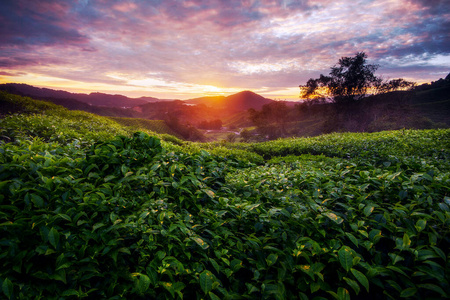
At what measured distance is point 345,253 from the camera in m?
2.11

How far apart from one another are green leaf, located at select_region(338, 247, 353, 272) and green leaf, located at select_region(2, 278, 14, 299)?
9.20 ft

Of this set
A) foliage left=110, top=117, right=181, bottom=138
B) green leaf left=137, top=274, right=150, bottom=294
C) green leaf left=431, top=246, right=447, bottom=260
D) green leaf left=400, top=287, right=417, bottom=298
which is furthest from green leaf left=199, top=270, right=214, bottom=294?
foliage left=110, top=117, right=181, bottom=138

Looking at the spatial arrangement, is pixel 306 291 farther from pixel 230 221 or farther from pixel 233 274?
pixel 230 221

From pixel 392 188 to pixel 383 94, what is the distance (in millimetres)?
43047

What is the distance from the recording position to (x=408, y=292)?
6.24 ft

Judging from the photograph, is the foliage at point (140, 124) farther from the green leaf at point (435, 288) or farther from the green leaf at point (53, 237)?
the green leaf at point (435, 288)

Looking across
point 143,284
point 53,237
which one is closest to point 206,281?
point 143,284

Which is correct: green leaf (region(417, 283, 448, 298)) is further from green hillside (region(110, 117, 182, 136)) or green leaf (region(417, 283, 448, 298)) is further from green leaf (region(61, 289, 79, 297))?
green hillside (region(110, 117, 182, 136))

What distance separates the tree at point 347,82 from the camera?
120ft

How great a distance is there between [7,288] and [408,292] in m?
3.32

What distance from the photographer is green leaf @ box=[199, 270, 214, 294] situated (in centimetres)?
198

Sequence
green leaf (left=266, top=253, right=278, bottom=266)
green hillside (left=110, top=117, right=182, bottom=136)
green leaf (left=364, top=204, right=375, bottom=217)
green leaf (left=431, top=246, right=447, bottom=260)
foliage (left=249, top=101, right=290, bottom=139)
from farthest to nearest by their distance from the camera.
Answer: foliage (left=249, top=101, right=290, bottom=139), green hillside (left=110, top=117, right=182, bottom=136), green leaf (left=364, top=204, right=375, bottom=217), green leaf (left=266, top=253, right=278, bottom=266), green leaf (left=431, top=246, right=447, bottom=260)

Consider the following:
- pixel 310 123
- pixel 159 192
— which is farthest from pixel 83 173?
pixel 310 123

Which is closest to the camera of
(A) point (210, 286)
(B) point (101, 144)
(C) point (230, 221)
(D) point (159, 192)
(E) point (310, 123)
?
(A) point (210, 286)
